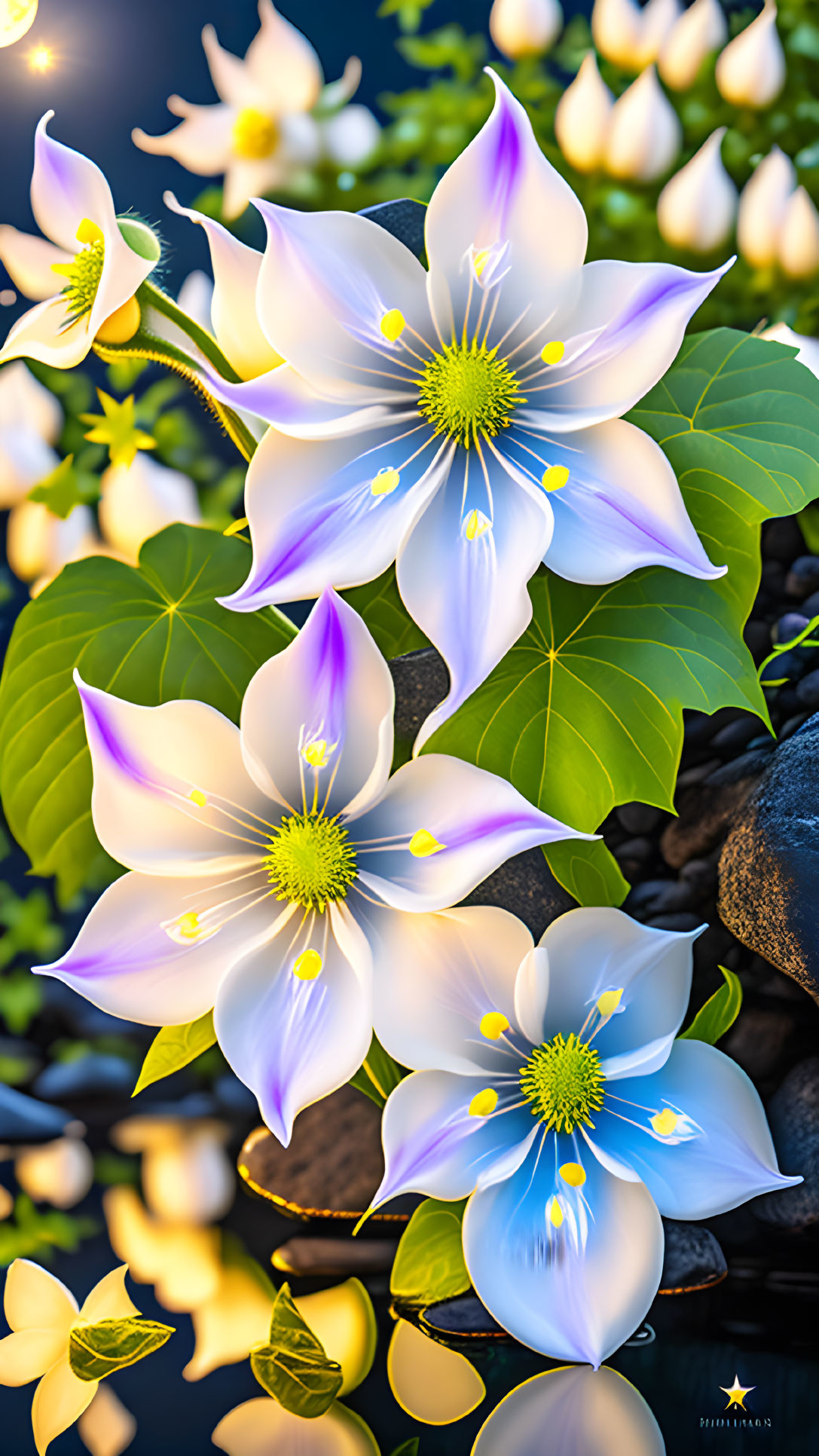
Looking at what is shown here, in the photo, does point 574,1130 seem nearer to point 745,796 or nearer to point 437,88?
point 745,796

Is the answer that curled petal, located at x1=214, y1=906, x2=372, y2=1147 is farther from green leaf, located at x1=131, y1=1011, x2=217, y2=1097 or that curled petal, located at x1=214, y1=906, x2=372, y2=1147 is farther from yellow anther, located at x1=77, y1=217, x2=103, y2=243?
yellow anther, located at x1=77, y1=217, x2=103, y2=243

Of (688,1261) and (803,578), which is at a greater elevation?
(803,578)

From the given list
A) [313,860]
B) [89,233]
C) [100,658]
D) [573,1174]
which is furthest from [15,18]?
[573,1174]

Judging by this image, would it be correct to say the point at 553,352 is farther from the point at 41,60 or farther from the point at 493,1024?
the point at 41,60

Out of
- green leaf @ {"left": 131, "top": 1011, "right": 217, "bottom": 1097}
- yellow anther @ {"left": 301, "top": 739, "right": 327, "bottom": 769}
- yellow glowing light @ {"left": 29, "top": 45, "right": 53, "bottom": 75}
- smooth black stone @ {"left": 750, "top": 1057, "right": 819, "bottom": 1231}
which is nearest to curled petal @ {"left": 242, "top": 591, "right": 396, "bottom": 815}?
yellow anther @ {"left": 301, "top": 739, "right": 327, "bottom": 769}

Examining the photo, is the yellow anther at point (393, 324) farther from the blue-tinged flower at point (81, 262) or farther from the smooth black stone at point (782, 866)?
the smooth black stone at point (782, 866)

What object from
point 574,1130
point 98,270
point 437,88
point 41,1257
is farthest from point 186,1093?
point 437,88
